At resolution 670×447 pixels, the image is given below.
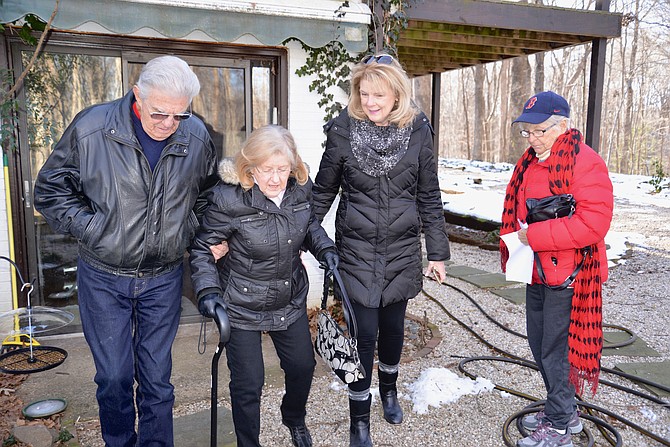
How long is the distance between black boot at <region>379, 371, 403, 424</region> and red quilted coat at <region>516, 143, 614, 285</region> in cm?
104

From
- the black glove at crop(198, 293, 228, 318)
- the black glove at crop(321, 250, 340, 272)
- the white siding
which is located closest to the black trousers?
the black glove at crop(321, 250, 340, 272)

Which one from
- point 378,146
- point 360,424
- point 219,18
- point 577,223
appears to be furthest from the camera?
point 219,18

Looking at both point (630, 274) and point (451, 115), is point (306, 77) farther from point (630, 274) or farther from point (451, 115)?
point (451, 115)

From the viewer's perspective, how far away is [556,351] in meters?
2.64

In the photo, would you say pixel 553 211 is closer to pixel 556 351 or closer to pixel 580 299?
pixel 580 299

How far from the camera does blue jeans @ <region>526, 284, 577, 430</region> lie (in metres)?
2.60

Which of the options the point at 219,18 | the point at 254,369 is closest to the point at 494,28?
the point at 219,18

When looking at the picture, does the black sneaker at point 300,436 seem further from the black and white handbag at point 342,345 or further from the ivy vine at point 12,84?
the ivy vine at point 12,84

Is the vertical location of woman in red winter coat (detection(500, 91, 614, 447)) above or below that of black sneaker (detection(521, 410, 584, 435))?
above

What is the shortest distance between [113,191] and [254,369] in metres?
0.93

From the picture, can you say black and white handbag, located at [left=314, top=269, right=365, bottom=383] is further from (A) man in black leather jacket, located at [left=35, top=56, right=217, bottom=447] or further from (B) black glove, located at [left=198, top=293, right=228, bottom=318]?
(A) man in black leather jacket, located at [left=35, top=56, right=217, bottom=447]

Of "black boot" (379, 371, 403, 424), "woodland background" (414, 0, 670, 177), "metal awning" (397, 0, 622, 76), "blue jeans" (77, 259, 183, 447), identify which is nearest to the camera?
"blue jeans" (77, 259, 183, 447)

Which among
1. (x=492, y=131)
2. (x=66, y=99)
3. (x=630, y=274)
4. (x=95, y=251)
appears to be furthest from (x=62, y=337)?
(x=492, y=131)

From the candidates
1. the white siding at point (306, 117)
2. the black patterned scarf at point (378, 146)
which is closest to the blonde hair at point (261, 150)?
the black patterned scarf at point (378, 146)
